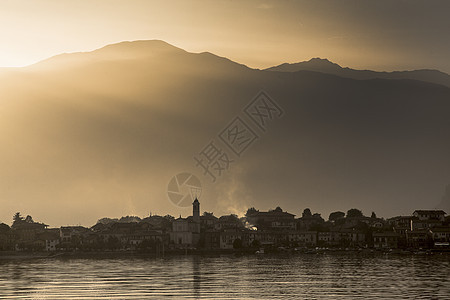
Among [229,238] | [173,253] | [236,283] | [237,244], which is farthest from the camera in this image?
[229,238]

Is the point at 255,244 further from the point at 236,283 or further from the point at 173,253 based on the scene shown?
the point at 236,283

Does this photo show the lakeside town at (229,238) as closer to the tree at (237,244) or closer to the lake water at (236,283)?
the tree at (237,244)

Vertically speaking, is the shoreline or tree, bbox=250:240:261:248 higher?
tree, bbox=250:240:261:248

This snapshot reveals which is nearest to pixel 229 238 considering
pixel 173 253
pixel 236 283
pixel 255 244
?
pixel 255 244

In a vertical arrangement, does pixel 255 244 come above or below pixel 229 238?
below

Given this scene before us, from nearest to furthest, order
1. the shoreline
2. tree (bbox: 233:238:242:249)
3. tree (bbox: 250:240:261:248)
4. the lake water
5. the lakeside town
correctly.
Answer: the lake water
the shoreline
the lakeside town
tree (bbox: 233:238:242:249)
tree (bbox: 250:240:261:248)

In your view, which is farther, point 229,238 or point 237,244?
point 229,238

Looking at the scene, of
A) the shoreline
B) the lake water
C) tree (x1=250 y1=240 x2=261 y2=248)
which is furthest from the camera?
tree (x1=250 y1=240 x2=261 y2=248)

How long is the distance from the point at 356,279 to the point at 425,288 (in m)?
9.50

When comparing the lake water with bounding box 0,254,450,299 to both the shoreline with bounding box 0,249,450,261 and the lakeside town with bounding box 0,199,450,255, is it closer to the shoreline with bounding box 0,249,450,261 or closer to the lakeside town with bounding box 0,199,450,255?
the shoreline with bounding box 0,249,450,261

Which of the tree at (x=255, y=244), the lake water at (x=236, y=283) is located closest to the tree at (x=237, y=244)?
the tree at (x=255, y=244)

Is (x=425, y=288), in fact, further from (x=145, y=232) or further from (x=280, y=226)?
(x=280, y=226)

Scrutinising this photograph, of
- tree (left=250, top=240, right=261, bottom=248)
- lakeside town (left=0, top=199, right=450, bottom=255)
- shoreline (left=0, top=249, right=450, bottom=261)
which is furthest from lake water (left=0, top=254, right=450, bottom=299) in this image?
tree (left=250, top=240, right=261, bottom=248)

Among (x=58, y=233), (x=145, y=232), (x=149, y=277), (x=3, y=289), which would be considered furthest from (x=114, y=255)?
(x=3, y=289)
